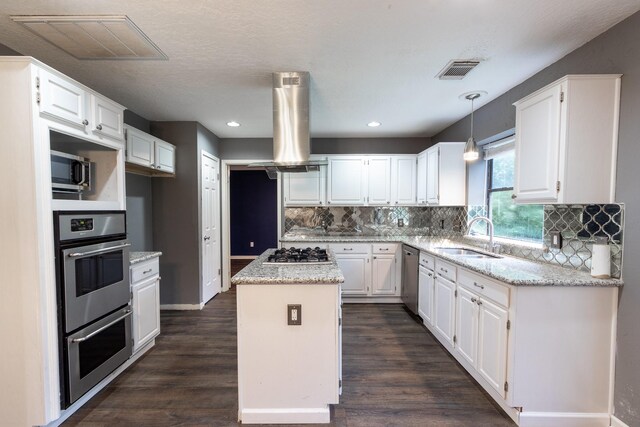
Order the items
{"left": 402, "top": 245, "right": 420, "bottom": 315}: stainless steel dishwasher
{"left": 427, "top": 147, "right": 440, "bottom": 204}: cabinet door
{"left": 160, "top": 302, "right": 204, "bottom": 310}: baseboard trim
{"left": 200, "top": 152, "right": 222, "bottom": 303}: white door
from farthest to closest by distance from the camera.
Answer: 1. {"left": 200, "top": 152, "right": 222, "bottom": 303}: white door
2. {"left": 160, "top": 302, "right": 204, "bottom": 310}: baseboard trim
3. {"left": 427, "top": 147, "right": 440, "bottom": 204}: cabinet door
4. {"left": 402, "top": 245, "right": 420, "bottom": 315}: stainless steel dishwasher

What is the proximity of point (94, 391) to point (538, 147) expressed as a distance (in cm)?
363

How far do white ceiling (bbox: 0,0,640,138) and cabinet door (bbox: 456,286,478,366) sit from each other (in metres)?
1.83

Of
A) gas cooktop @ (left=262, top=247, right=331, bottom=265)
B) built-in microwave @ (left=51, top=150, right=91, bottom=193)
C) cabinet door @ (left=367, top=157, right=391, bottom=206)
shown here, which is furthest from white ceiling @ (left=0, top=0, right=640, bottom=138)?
gas cooktop @ (left=262, top=247, right=331, bottom=265)

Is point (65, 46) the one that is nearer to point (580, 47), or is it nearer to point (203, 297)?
point (203, 297)

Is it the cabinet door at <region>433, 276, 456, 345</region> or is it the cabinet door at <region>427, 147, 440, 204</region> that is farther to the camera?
the cabinet door at <region>427, 147, 440, 204</region>

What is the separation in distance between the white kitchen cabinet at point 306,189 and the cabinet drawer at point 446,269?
1.97 metres

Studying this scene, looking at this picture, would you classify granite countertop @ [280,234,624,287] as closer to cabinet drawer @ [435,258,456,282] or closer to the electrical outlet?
cabinet drawer @ [435,258,456,282]

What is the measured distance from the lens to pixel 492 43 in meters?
1.87

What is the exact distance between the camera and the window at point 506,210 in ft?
8.18

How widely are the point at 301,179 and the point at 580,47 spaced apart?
3170 mm

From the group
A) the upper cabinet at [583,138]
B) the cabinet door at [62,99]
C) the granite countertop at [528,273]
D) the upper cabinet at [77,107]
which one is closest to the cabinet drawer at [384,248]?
the granite countertop at [528,273]

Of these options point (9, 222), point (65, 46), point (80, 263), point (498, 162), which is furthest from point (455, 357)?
point (65, 46)

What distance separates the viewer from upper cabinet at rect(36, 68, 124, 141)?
1.62m

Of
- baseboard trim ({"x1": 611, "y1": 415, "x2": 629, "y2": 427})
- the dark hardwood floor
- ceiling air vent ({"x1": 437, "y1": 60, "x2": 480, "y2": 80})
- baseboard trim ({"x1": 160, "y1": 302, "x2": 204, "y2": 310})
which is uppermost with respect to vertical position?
ceiling air vent ({"x1": 437, "y1": 60, "x2": 480, "y2": 80})
